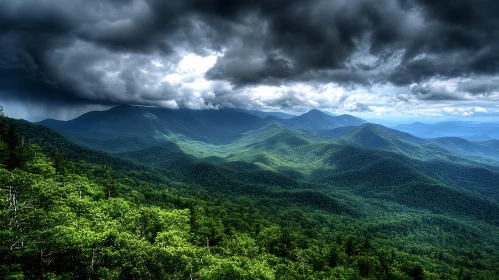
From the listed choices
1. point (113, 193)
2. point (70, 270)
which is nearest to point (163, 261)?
point (70, 270)

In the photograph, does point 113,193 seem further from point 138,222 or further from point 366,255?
point 366,255

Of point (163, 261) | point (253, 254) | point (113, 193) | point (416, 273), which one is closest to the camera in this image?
point (163, 261)

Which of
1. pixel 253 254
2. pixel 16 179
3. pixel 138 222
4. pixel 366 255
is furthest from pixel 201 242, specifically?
pixel 366 255

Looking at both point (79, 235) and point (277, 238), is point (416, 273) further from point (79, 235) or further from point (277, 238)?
point (79, 235)

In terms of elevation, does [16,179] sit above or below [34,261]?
above

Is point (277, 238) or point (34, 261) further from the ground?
point (34, 261)

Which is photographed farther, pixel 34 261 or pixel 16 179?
pixel 16 179

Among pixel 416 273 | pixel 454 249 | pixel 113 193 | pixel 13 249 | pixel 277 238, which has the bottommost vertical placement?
pixel 454 249

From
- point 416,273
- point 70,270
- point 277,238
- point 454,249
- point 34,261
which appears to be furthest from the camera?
point 454,249

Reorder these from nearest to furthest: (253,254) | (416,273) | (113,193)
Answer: (253,254) < (416,273) < (113,193)
